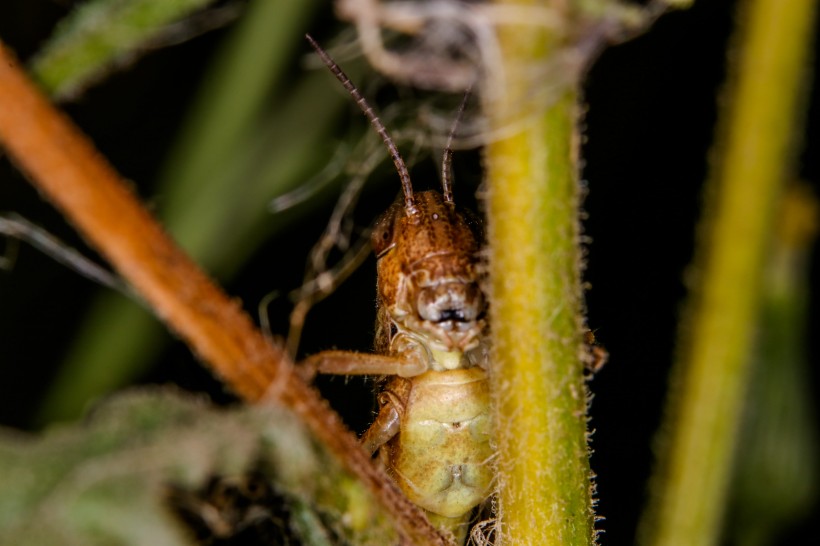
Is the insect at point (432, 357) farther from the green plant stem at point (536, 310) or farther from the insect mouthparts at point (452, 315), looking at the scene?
the green plant stem at point (536, 310)

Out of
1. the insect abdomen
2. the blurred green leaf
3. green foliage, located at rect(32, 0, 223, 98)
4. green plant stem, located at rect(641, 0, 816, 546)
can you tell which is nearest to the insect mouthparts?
the insect abdomen

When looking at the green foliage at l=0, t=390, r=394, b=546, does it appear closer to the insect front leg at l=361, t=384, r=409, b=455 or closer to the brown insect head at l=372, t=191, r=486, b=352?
the brown insect head at l=372, t=191, r=486, b=352

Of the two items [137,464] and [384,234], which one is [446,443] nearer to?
[384,234]

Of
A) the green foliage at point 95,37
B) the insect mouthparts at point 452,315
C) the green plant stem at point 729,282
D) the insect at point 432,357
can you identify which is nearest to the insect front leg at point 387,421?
the insect at point 432,357

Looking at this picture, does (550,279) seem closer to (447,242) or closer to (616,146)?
(447,242)

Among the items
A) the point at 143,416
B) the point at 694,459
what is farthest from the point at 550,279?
the point at 694,459
